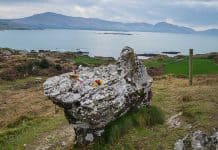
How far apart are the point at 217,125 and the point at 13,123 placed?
10963 mm

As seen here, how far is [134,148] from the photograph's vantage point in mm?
14008

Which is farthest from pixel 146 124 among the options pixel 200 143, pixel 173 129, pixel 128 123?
pixel 200 143

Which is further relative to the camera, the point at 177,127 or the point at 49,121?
the point at 49,121

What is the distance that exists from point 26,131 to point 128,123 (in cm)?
558

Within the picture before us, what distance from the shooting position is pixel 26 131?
62.5ft

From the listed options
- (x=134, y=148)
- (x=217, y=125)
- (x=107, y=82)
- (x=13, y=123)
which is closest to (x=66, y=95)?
(x=107, y=82)

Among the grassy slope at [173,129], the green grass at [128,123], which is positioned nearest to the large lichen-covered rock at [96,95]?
the green grass at [128,123]

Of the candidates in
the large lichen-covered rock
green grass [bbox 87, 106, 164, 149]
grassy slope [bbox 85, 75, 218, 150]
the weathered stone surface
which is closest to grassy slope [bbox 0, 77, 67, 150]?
the large lichen-covered rock

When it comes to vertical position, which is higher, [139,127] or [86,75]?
[86,75]

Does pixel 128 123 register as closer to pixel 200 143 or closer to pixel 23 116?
pixel 200 143

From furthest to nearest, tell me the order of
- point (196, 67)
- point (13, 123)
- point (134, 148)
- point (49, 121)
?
point (196, 67), point (13, 123), point (49, 121), point (134, 148)

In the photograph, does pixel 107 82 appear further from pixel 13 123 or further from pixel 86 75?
pixel 13 123

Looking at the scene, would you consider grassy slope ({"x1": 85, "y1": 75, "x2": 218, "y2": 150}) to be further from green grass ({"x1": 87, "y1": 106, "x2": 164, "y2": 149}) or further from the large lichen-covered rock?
the large lichen-covered rock

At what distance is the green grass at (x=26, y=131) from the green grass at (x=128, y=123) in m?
3.65
